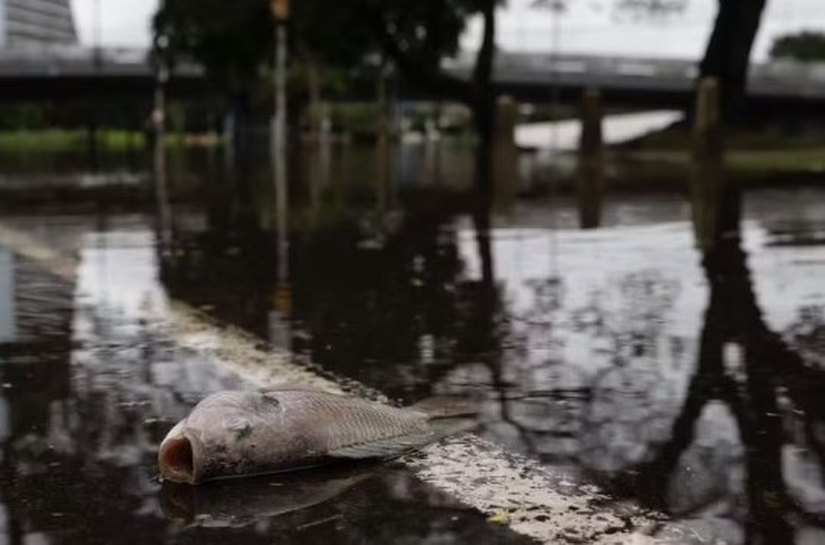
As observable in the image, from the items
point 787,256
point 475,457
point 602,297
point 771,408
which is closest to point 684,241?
point 787,256

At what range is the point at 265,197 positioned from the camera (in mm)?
17797

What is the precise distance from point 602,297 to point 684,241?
3540mm

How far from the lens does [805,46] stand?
7012 centimetres

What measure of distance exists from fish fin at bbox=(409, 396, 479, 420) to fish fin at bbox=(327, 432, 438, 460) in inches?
10.7

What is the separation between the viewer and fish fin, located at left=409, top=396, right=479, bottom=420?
4980mm

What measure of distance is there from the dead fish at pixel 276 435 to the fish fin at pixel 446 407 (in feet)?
0.99

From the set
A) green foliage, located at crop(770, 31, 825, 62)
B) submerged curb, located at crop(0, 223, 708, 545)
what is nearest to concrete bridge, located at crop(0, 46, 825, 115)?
green foliage, located at crop(770, 31, 825, 62)

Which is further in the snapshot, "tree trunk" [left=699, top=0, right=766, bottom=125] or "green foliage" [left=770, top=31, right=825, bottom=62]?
"green foliage" [left=770, top=31, right=825, bottom=62]

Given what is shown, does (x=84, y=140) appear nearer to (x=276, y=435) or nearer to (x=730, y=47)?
(x=730, y=47)

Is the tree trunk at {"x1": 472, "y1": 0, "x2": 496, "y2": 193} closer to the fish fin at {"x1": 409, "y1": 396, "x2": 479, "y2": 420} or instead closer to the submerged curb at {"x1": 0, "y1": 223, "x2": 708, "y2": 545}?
the submerged curb at {"x1": 0, "y1": 223, "x2": 708, "y2": 545}

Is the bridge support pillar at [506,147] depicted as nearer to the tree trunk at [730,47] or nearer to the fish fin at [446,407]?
the tree trunk at [730,47]

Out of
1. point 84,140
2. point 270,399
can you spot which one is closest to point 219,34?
point 84,140

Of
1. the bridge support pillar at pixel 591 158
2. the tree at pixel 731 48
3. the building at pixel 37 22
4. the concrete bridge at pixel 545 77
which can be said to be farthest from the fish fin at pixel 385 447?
the building at pixel 37 22

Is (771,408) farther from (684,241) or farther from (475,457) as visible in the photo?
(684,241)
